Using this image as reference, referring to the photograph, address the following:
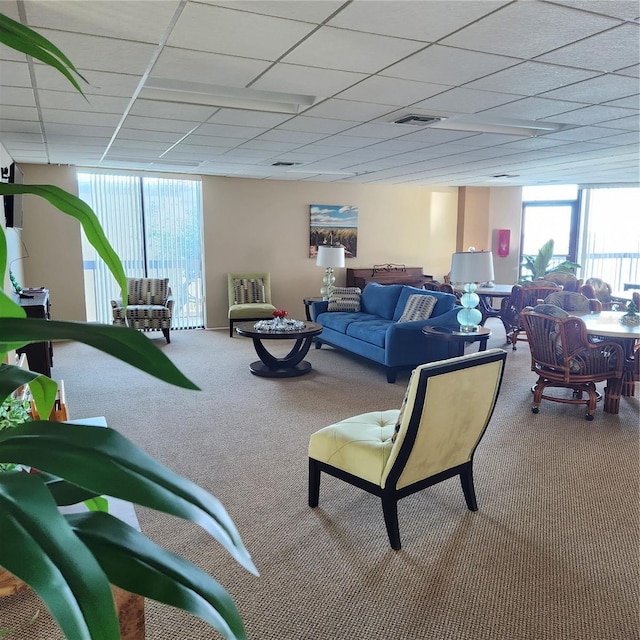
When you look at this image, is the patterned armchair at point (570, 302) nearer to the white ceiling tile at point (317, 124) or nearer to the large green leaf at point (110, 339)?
the white ceiling tile at point (317, 124)

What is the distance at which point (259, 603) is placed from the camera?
2197 mm

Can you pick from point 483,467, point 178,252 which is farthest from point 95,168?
point 483,467

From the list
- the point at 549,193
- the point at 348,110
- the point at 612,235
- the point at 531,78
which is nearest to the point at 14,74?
the point at 348,110

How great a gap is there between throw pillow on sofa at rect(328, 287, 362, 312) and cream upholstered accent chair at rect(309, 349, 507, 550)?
14.7ft

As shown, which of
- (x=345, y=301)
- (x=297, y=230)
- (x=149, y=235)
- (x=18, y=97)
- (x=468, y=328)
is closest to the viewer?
(x=18, y=97)

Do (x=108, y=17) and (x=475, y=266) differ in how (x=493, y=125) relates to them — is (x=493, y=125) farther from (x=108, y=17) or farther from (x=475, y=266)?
(x=108, y=17)

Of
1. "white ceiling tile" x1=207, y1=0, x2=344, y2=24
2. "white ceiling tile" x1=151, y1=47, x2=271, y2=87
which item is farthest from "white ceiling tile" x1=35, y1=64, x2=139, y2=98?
"white ceiling tile" x1=207, y1=0, x2=344, y2=24

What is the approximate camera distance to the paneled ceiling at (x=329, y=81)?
2451mm

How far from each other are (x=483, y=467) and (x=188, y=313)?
6.23m

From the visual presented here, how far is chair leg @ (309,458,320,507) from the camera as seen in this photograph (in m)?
2.92

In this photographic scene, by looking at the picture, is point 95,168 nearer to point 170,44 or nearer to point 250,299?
point 250,299

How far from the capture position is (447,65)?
10.1ft

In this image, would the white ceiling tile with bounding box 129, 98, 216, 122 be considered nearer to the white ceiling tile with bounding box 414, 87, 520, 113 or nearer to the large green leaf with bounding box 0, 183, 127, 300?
the white ceiling tile with bounding box 414, 87, 520, 113

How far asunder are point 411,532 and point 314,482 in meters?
0.57
